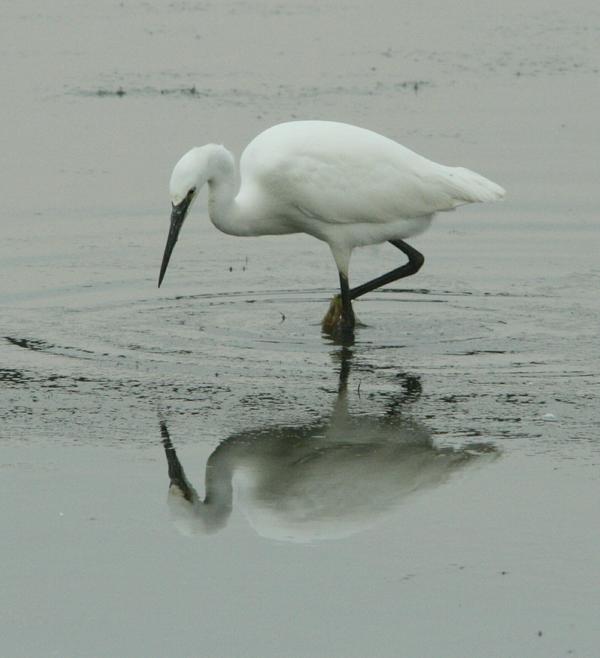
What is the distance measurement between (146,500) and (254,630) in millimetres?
1314

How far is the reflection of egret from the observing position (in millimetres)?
6445

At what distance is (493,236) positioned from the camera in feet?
39.0

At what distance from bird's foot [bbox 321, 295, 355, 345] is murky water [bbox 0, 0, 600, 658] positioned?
11 centimetres

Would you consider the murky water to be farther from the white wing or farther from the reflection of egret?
the white wing

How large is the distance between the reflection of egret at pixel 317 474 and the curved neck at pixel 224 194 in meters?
2.33

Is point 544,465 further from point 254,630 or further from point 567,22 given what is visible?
point 567,22

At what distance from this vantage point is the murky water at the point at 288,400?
5660 millimetres

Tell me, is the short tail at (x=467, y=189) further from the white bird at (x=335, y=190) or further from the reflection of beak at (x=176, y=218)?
the reflection of beak at (x=176, y=218)

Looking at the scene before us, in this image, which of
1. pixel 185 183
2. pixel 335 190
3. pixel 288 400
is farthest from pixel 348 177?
pixel 288 400

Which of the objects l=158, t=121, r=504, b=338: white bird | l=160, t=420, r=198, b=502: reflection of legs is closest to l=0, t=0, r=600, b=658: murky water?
l=160, t=420, r=198, b=502: reflection of legs

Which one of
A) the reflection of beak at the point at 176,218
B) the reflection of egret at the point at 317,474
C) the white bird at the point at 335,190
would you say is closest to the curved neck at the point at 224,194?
the white bird at the point at 335,190

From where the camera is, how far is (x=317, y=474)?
22.5ft

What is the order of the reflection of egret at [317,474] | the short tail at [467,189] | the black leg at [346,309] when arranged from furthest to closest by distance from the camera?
the short tail at [467,189], the black leg at [346,309], the reflection of egret at [317,474]

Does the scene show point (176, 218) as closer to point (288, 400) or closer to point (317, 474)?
point (288, 400)
